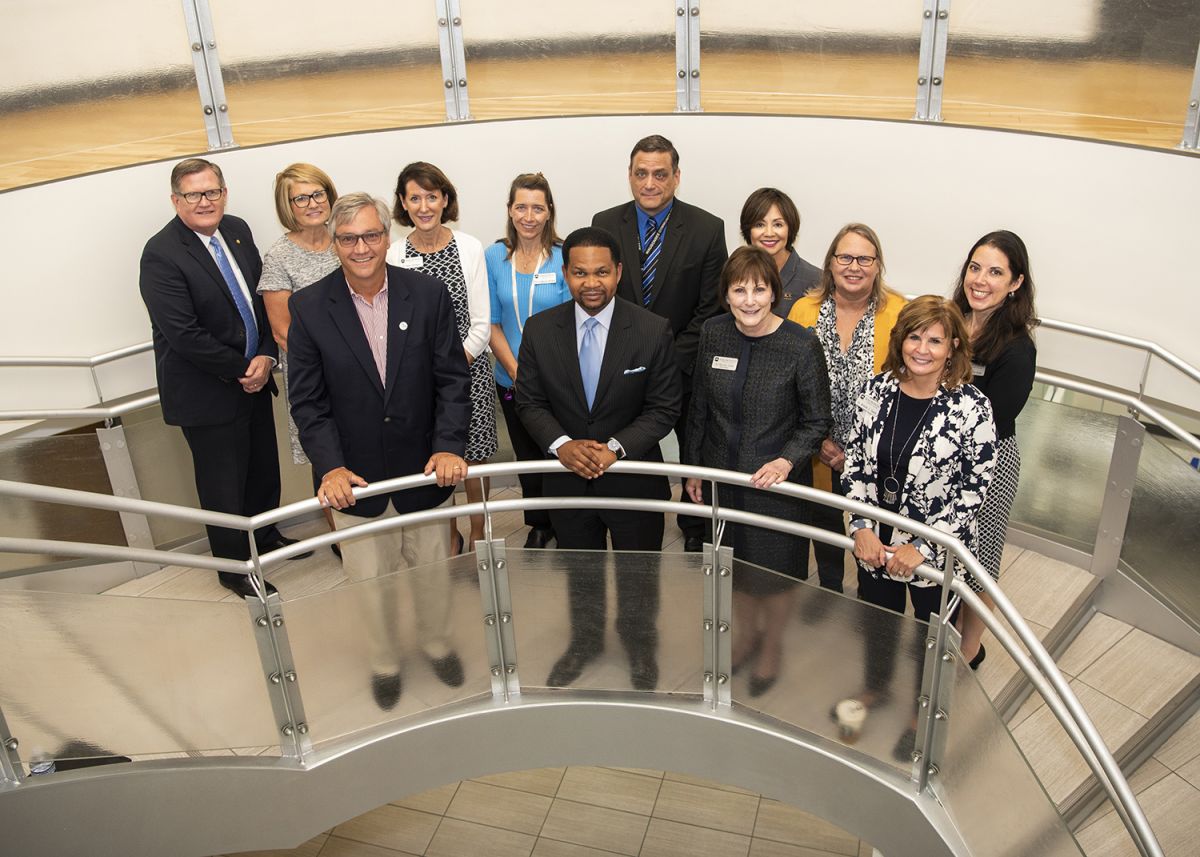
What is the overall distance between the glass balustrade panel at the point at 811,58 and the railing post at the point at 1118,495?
185 cm

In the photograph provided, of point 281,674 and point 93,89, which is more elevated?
point 93,89

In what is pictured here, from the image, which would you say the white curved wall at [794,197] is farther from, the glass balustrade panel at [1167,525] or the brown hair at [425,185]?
the brown hair at [425,185]

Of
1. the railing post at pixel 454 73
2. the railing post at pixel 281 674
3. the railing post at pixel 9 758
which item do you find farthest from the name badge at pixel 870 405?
the railing post at pixel 9 758

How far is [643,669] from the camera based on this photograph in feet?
13.7

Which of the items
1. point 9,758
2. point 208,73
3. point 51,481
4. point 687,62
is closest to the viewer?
point 9,758

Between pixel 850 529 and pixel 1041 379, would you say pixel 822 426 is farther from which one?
pixel 1041 379

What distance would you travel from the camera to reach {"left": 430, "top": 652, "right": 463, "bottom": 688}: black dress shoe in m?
4.08

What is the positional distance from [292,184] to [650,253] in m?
1.54

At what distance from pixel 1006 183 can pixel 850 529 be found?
2149mm

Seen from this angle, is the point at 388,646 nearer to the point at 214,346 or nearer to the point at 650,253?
the point at 214,346

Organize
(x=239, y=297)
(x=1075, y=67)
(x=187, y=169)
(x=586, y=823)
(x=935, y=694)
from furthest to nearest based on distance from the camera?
(x=586, y=823), (x=1075, y=67), (x=239, y=297), (x=187, y=169), (x=935, y=694)

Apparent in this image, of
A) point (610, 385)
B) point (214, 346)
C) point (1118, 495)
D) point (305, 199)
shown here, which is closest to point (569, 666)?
point (610, 385)

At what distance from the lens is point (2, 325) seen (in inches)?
189

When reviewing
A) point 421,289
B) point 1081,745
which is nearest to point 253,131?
point 421,289
